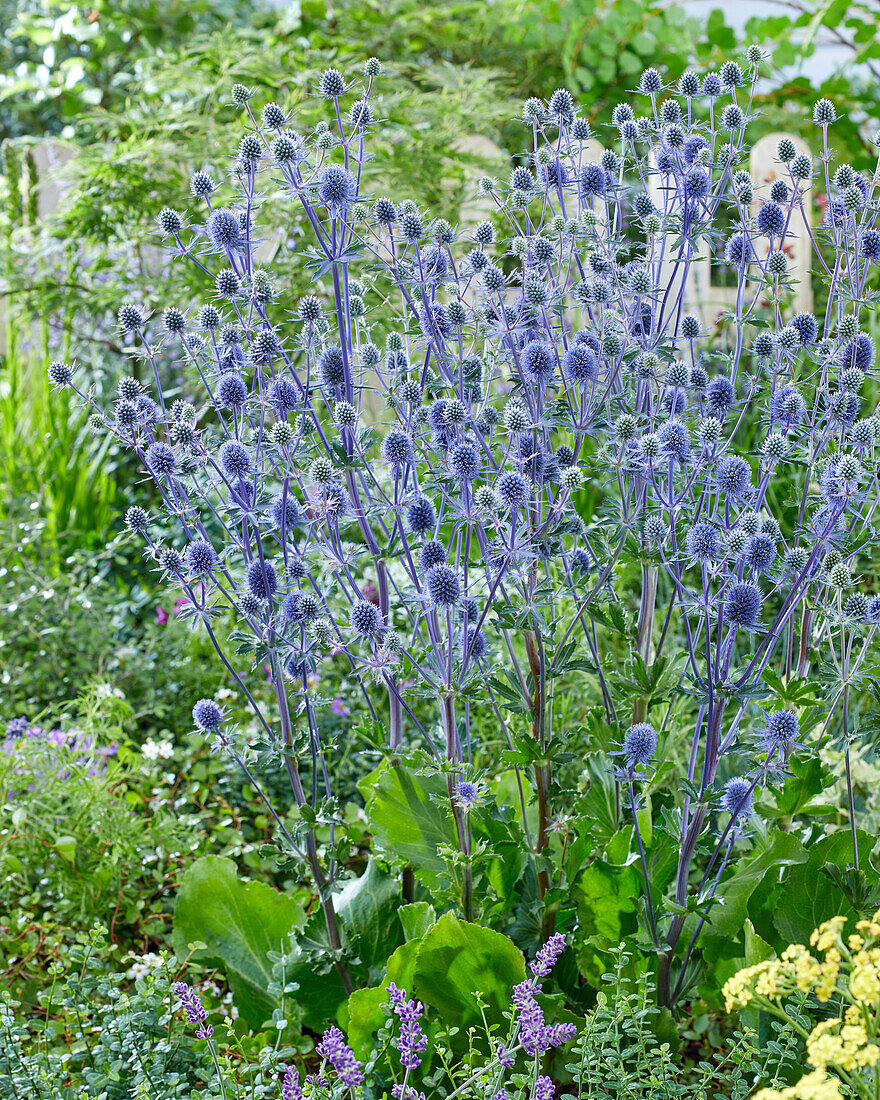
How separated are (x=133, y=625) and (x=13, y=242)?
9.34 ft

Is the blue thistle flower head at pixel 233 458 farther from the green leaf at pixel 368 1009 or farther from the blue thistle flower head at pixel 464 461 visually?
the green leaf at pixel 368 1009

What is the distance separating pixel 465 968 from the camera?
77.0 inches

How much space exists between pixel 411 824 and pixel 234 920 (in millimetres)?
534

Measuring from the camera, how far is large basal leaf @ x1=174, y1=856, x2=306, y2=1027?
2332 millimetres

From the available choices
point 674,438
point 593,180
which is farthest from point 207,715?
point 593,180

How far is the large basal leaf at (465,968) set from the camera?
193cm

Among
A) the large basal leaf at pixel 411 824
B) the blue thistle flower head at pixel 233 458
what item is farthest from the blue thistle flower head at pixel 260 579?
the large basal leaf at pixel 411 824

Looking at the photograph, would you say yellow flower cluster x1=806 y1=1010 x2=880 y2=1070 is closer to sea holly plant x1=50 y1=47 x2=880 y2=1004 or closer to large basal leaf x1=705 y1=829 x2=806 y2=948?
sea holly plant x1=50 y1=47 x2=880 y2=1004

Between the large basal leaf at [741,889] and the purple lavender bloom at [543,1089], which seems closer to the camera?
the purple lavender bloom at [543,1089]

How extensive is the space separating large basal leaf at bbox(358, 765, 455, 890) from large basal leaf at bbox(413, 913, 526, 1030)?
24 centimetres

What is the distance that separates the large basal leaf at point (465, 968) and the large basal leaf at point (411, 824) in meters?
0.24

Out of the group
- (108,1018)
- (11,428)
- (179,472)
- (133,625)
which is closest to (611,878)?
(108,1018)

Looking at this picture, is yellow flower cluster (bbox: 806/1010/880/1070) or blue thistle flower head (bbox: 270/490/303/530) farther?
blue thistle flower head (bbox: 270/490/303/530)

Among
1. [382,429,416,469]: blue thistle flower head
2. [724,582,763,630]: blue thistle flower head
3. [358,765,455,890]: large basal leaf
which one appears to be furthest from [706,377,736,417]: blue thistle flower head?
[358,765,455,890]: large basal leaf
